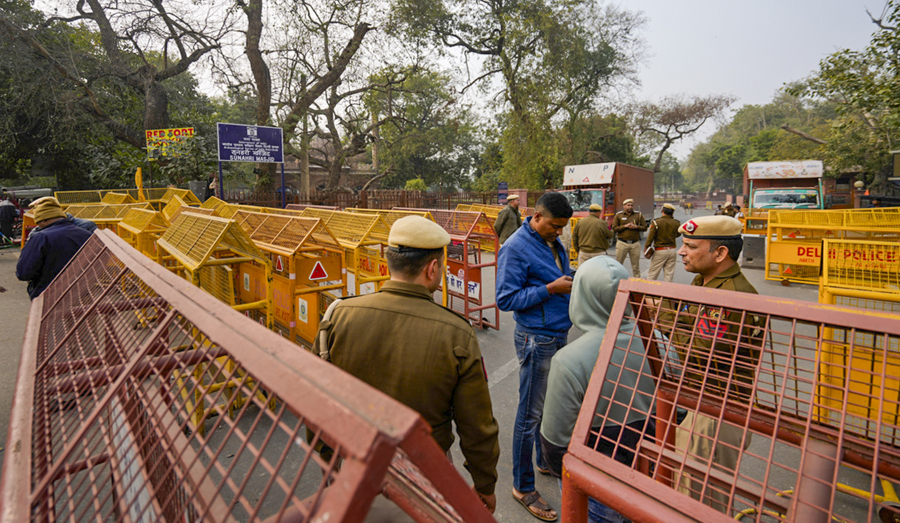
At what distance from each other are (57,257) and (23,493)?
4.30 meters

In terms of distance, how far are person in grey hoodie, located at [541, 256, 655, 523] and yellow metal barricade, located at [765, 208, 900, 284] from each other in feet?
25.6

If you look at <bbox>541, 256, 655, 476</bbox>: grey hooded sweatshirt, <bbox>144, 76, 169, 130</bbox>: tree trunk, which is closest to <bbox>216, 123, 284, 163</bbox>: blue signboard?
<bbox>144, 76, 169, 130</bbox>: tree trunk

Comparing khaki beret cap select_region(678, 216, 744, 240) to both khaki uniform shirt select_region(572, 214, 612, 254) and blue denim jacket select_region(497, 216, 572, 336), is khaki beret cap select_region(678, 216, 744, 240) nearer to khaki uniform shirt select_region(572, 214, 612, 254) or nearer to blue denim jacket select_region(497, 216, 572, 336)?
blue denim jacket select_region(497, 216, 572, 336)

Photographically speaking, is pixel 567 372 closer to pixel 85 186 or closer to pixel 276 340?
pixel 276 340

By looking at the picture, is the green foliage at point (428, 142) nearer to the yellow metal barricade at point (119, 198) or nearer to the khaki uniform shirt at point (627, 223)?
the yellow metal barricade at point (119, 198)

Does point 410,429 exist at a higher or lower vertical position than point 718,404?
higher

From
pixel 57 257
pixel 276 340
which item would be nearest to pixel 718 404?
pixel 276 340

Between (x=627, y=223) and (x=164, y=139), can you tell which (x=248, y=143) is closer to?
(x=164, y=139)

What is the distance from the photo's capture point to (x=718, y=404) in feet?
5.26

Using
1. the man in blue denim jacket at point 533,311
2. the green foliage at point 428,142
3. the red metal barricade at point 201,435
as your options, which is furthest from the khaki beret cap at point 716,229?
the green foliage at point 428,142

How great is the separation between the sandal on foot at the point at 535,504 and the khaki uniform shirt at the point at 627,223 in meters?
6.75

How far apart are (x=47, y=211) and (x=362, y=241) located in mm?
3137

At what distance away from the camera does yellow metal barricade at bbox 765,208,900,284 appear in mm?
8430

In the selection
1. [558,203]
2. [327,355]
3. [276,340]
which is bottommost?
[327,355]
